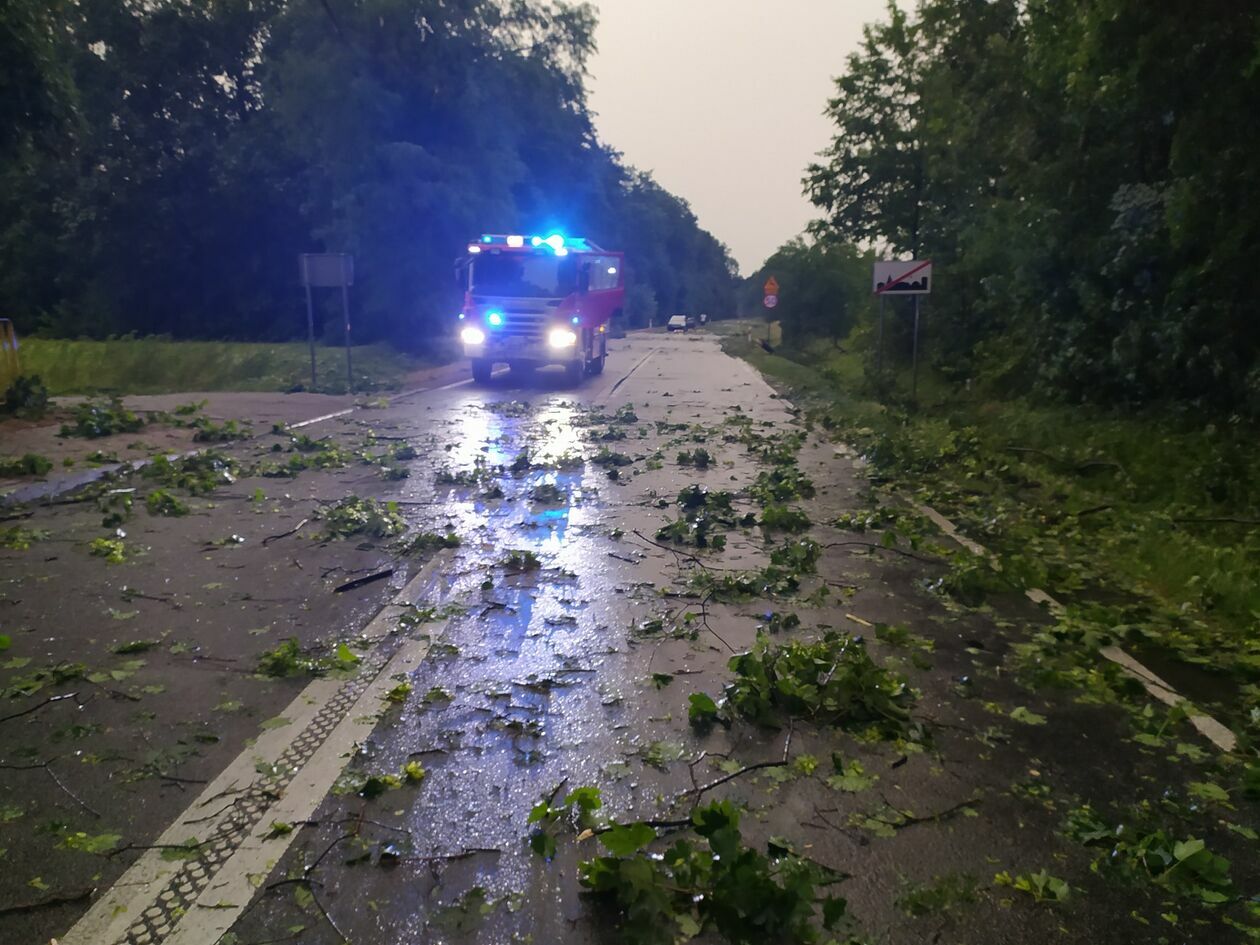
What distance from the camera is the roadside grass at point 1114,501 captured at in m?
6.74

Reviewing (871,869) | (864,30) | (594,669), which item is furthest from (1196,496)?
(864,30)

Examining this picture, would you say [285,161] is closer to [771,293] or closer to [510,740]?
[771,293]

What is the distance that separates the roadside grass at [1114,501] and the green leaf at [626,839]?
407 centimetres

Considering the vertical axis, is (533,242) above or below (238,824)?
above

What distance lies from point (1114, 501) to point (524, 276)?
681 inches

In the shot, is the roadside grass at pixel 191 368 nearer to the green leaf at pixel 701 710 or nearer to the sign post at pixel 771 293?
the green leaf at pixel 701 710

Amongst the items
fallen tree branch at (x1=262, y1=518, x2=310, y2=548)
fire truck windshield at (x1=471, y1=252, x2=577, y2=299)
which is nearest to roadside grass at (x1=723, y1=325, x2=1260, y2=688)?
fallen tree branch at (x1=262, y1=518, x2=310, y2=548)

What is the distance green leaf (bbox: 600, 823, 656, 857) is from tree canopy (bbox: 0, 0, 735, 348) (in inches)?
1066

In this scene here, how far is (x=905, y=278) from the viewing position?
19938 mm

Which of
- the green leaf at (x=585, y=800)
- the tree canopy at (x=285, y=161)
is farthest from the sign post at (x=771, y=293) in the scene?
the green leaf at (x=585, y=800)

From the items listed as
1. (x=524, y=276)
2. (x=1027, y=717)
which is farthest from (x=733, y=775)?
(x=524, y=276)

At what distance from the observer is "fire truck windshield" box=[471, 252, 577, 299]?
24656 mm

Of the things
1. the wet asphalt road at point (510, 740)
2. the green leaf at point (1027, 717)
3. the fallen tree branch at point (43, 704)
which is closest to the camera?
the wet asphalt road at point (510, 740)

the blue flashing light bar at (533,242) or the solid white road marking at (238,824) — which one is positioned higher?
the blue flashing light bar at (533,242)
